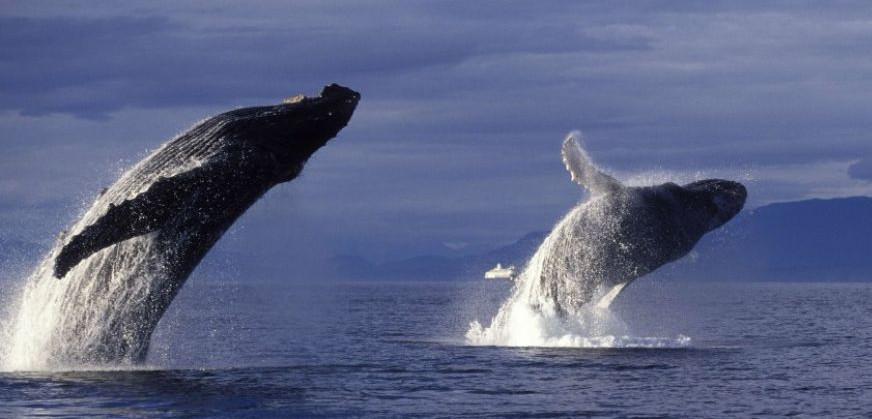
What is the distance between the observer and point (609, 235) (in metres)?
25.1

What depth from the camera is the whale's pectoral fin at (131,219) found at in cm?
1408

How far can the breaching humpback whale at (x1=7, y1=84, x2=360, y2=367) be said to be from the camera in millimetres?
15047

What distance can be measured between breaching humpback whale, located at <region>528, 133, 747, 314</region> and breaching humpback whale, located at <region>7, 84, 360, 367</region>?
1011 cm

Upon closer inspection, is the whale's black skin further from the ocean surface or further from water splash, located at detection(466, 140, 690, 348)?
water splash, located at detection(466, 140, 690, 348)

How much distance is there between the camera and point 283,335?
31.5m

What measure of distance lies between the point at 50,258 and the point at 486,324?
27.3 m

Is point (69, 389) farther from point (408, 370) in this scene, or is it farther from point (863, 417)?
point (863, 417)

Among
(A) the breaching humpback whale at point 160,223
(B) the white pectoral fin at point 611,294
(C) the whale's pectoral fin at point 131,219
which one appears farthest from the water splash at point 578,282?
(C) the whale's pectoral fin at point 131,219

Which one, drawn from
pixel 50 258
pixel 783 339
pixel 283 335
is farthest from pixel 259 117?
pixel 783 339

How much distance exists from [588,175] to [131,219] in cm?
1265

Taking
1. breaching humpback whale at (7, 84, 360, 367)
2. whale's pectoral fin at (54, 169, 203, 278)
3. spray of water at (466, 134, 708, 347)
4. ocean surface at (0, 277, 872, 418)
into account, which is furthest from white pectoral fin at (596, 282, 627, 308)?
whale's pectoral fin at (54, 169, 203, 278)

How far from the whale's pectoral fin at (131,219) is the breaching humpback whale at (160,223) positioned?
0.02m

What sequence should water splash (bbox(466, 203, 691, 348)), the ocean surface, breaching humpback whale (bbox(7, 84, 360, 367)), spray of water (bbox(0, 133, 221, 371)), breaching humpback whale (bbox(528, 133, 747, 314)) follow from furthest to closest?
water splash (bbox(466, 203, 691, 348)), breaching humpback whale (bbox(528, 133, 747, 314)), spray of water (bbox(0, 133, 221, 371)), the ocean surface, breaching humpback whale (bbox(7, 84, 360, 367))

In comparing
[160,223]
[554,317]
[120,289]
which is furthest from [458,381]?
[554,317]
